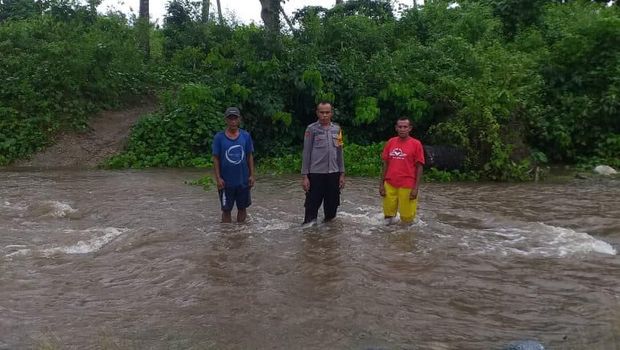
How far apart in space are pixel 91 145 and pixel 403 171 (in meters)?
9.80

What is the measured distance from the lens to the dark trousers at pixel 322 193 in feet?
25.8

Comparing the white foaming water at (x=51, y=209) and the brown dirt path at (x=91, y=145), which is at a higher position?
the brown dirt path at (x=91, y=145)

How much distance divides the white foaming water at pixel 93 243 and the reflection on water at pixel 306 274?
0.03 metres

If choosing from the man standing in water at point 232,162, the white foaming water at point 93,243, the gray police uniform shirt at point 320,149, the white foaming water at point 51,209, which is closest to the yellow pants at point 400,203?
the gray police uniform shirt at point 320,149

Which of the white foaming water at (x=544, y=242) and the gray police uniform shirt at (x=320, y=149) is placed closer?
the white foaming water at (x=544, y=242)

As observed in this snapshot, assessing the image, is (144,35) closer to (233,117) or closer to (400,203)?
(233,117)

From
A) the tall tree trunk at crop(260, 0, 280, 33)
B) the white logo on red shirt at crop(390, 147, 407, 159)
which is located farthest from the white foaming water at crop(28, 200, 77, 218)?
the tall tree trunk at crop(260, 0, 280, 33)

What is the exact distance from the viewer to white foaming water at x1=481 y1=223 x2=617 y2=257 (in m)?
6.88

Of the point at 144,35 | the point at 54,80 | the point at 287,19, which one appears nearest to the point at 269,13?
the point at 287,19

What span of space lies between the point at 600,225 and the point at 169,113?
10120 mm

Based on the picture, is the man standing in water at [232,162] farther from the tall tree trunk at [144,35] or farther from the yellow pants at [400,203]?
the tall tree trunk at [144,35]

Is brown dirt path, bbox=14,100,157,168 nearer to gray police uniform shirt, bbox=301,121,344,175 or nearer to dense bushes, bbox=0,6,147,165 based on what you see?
dense bushes, bbox=0,6,147,165

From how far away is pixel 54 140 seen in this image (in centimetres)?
1512

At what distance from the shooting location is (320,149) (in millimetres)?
7770
